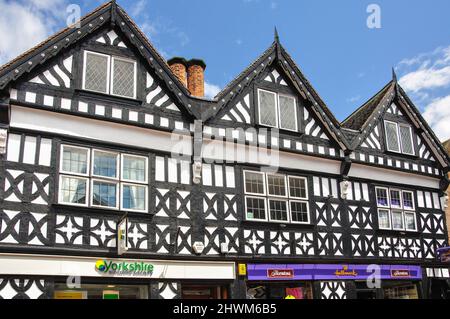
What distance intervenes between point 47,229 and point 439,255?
39.9 feet

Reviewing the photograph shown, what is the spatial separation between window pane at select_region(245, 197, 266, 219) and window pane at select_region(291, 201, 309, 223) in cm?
98

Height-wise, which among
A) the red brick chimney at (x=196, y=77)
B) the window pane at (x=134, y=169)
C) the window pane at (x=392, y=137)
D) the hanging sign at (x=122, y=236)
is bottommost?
the hanging sign at (x=122, y=236)

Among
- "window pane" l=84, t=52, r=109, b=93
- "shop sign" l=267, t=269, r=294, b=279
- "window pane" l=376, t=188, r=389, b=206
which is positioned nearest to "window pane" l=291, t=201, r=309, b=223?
"shop sign" l=267, t=269, r=294, b=279

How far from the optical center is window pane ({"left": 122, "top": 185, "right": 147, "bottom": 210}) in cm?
1348

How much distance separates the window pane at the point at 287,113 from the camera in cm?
1655

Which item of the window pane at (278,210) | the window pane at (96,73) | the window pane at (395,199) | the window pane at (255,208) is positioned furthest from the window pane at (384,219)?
the window pane at (96,73)

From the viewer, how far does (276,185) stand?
15828mm

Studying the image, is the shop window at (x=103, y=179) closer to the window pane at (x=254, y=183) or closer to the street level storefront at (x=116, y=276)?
the street level storefront at (x=116, y=276)

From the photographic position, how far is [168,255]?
1351 cm

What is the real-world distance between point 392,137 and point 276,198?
5479mm

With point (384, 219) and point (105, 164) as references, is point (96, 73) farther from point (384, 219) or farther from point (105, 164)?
point (384, 219)

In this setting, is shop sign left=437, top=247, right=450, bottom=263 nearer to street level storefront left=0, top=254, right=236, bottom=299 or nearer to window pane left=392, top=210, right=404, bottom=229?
window pane left=392, top=210, right=404, bottom=229

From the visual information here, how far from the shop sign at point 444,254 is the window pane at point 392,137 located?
343 centimetres
